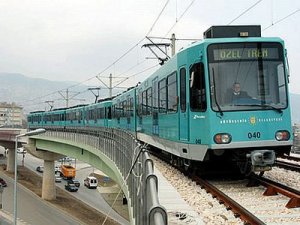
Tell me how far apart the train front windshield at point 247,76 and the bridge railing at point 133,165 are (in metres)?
2.28

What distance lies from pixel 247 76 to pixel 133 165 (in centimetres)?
335

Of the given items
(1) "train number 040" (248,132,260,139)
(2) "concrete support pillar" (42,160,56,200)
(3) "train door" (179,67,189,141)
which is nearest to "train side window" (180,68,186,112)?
(3) "train door" (179,67,189,141)

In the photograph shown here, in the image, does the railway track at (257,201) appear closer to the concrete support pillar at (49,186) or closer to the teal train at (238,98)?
the teal train at (238,98)

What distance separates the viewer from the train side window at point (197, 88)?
32.6ft

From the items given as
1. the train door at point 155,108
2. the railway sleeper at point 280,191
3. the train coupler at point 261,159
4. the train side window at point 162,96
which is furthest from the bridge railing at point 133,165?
the railway sleeper at point 280,191

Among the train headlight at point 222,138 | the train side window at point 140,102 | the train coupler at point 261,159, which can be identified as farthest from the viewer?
the train side window at point 140,102

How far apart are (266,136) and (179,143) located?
2596 millimetres

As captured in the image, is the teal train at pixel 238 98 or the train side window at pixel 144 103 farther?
the train side window at pixel 144 103

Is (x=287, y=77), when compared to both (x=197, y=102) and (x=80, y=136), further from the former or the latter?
(x=80, y=136)

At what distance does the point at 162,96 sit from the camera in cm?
1410

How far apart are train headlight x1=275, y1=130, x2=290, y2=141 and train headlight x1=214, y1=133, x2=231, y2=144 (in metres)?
1.14

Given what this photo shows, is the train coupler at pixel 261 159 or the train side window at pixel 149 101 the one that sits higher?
the train side window at pixel 149 101

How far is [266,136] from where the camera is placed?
9.76 metres

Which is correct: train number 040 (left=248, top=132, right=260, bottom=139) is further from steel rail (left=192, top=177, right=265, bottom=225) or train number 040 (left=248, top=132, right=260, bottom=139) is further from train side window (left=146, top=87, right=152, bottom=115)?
train side window (left=146, top=87, right=152, bottom=115)
